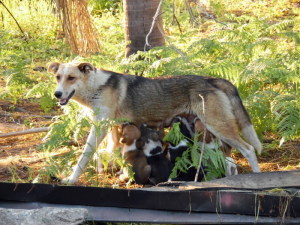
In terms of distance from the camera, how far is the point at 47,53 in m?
13.7

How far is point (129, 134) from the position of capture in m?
7.07

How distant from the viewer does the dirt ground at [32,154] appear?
706 centimetres

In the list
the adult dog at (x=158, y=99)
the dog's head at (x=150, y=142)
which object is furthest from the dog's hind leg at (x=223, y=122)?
the dog's head at (x=150, y=142)

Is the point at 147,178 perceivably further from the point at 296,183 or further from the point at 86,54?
the point at 86,54

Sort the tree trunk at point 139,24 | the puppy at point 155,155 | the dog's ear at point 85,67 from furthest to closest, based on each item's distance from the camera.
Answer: the tree trunk at point 139,24 < the dog's ear at point 85,67 < the puppy at point 155,155

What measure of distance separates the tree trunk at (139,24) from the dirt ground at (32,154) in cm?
195

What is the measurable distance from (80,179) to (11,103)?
4.22 metres

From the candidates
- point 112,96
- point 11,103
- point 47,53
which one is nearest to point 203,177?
point 112,96

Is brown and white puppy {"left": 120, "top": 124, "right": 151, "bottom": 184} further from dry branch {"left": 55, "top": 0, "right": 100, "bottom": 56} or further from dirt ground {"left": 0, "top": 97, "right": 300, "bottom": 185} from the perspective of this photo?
dry branch {"left": 55, "top": 0, "right": 100, "bottom": 56}

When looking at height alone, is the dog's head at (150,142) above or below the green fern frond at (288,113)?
below

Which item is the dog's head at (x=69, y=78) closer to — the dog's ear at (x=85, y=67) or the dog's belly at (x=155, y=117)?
the dog's ear at (x=85, y=67)

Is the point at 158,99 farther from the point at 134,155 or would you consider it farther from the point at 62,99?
the point at 62,99

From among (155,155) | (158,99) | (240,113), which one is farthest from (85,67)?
(240,113)

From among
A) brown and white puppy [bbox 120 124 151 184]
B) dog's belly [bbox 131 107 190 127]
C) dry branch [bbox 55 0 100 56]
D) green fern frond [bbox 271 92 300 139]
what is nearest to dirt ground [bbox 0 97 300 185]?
brown and white puppy [bbox 120 124 151 184]
